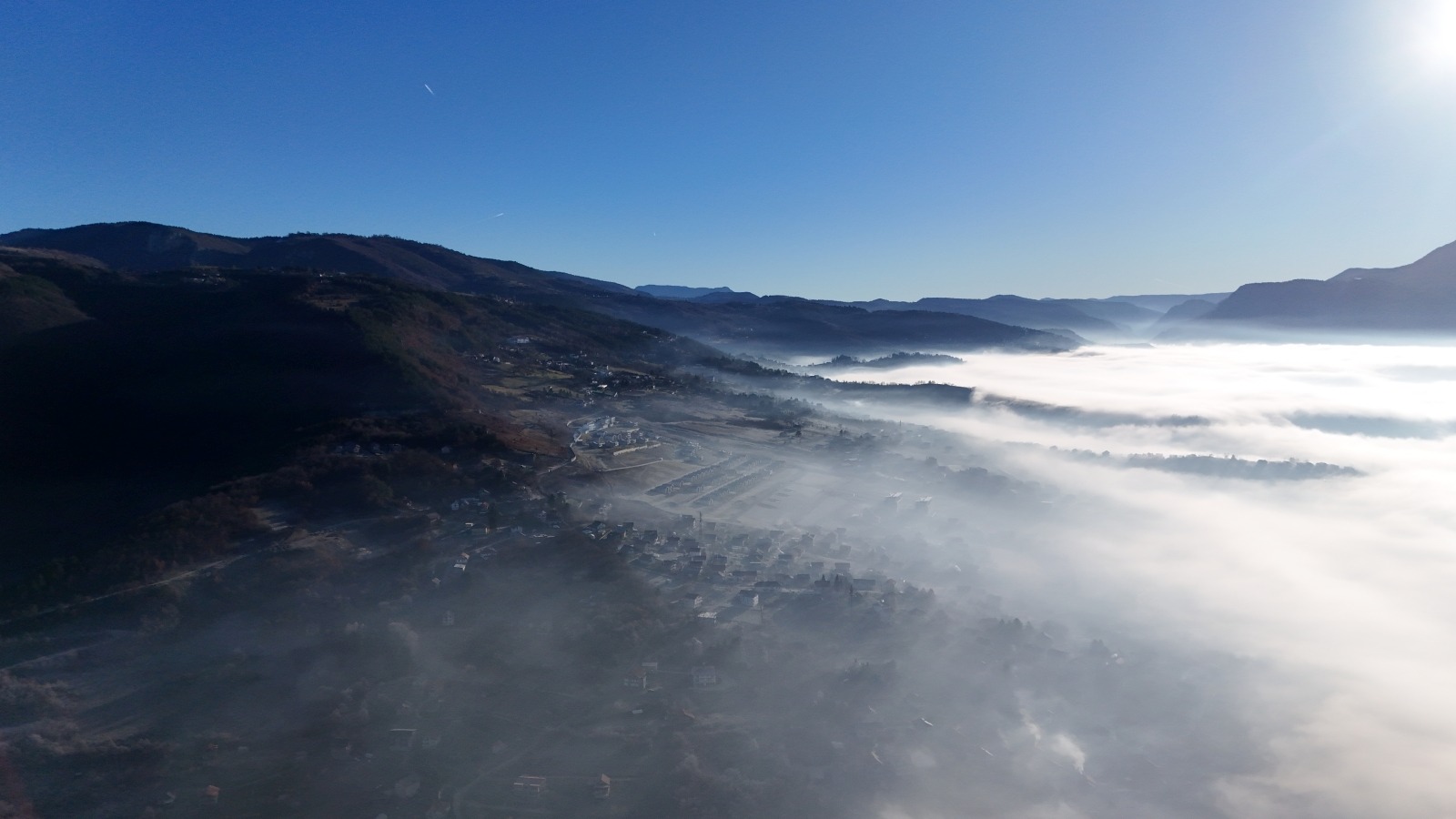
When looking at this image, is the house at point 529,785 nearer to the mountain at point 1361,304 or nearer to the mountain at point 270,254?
the mountain at point 270,254

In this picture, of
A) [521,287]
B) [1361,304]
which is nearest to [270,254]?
[521,287]

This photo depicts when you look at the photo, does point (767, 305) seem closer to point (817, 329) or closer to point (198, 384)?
point (817, 329)

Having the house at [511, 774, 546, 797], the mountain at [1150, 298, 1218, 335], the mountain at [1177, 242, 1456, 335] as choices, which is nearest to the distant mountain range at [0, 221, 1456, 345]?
the mountain at [1177, 242, 1456, 335]

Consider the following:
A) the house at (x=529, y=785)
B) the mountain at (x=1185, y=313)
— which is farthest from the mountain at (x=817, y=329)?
the house at (x=529, y=785)

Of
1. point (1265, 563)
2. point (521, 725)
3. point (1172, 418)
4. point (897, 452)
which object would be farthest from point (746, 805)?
point (1172, 418)

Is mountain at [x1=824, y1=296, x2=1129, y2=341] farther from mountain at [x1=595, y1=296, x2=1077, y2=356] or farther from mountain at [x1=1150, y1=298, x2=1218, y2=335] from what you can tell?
mountain at [x1=595, y1=296, x2=1077, y2=356]

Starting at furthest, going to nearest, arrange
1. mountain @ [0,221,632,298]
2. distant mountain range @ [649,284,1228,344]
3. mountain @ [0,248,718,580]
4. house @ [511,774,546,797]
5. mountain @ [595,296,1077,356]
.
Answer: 1. distant mountain range @ [649,284,1228,344]
2. mountain @ [595,296,1077,356]
3. mountain @ [0,221,632,298]
4. mountain @ [0,248,718,580]
5. house @ [511,774,546,797]

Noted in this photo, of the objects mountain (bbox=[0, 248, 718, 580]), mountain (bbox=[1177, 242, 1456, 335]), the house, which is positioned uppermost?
mountain (bbox=[1177, 242, 1456, 335])
